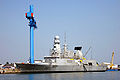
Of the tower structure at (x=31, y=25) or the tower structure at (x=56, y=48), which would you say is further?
the tower structure at (x=56, y=48)

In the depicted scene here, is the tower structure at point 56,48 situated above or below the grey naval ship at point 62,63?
above

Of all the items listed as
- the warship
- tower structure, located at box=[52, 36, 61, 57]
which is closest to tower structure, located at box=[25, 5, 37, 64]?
the warship

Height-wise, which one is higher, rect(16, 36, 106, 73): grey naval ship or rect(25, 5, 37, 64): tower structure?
rect(25, 5, 37, 64): tower structure

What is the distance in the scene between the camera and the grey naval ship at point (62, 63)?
60.8 meters

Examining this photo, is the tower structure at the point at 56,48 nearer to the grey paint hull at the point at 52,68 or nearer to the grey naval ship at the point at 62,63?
the grey naval ship at the point at 62,63

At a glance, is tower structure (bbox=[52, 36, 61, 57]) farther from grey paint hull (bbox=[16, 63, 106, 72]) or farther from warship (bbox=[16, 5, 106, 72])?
grey paint hull (bbox=[16, 63, 106, 72])

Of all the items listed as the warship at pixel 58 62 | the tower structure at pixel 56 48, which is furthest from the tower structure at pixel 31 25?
the tower structure at pixel 56 48

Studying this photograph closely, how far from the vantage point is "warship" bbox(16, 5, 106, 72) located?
60250 mm

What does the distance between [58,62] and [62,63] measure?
1390mm

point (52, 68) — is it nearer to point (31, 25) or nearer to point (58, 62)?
point (58, 62)

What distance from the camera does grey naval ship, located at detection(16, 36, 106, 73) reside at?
60.8 meters

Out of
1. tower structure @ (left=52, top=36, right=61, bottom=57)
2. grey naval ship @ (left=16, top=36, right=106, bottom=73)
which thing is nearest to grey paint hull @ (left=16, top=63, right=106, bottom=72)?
grey naval ship @ (left=16, top=36, right=106, bottom=73)

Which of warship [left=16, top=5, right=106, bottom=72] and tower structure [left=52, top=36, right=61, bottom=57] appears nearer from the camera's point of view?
warship [left=16, top=5, right=106, bottom=72]

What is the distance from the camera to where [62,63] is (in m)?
66.0
